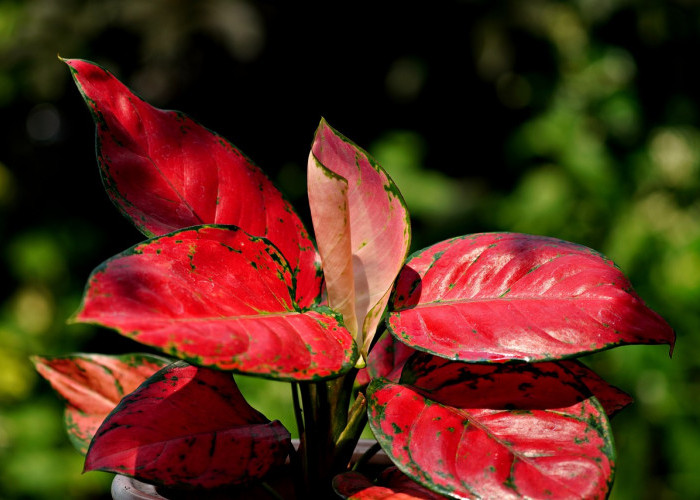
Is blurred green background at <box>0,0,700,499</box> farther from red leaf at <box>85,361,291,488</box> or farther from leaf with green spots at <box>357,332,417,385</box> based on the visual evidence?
red leaf at <box>85,361,291,488</box>

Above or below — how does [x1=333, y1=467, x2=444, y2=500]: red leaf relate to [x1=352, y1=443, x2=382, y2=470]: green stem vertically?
above

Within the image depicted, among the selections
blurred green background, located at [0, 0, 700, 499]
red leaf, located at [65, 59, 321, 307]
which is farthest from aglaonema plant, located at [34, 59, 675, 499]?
blurred green background, located at [0, 0, 700, 499]

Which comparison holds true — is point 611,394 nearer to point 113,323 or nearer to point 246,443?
point 246,443

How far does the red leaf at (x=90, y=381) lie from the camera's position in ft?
2.18

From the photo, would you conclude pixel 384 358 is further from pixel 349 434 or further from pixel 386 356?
pixel 349 434

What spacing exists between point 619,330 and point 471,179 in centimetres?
165

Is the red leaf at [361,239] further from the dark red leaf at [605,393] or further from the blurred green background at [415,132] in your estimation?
the blurred green background at [415,132]

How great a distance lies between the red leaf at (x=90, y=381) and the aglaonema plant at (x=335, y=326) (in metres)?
0.14

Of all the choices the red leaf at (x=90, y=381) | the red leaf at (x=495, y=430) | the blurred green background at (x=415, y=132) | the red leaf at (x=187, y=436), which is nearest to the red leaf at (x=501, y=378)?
the red leaf at (x=495, y=430)

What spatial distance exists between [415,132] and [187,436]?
1621 mm

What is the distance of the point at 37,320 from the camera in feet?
6.43

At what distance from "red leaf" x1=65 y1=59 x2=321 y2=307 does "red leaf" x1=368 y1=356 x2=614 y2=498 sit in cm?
13

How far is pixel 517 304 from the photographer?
0.50 metres

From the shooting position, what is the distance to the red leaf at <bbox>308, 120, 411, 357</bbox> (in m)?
0.51
